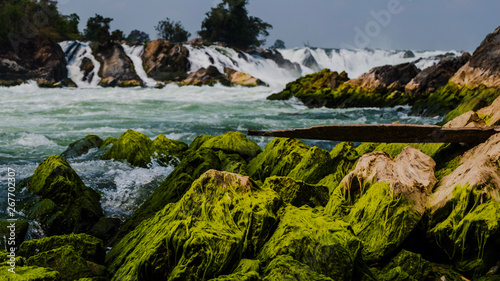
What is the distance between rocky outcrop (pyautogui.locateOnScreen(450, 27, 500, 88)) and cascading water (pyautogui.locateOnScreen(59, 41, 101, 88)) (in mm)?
27810

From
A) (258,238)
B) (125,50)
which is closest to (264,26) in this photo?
(125,50)

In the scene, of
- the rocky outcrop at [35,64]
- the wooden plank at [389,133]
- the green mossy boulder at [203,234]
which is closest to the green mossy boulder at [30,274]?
the green mossy boulder at [203,234]

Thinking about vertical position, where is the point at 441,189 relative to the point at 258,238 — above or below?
above

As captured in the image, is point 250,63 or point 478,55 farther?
point 250,63

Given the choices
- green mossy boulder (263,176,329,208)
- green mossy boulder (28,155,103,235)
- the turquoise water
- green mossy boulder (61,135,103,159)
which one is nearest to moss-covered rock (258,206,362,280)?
green mossy boulder (263,176,329,208)

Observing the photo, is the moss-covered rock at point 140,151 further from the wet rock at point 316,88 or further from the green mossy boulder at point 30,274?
the wet rock at point 316,88

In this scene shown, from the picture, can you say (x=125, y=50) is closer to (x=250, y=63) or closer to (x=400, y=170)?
(x=250, y=63)

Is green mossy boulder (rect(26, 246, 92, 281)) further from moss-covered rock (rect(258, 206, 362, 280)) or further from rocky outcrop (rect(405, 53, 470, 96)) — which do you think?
rocky outcrop (rect(405, 53, 470, 96))

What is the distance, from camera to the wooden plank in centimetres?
335

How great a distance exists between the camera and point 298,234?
2404 mm

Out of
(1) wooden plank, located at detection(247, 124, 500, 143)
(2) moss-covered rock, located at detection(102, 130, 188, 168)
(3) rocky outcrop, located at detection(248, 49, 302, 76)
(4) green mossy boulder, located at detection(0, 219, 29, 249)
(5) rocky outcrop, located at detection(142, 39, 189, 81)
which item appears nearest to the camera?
(4) green mossy boulder, located at detection(0, 219, 29, 249)

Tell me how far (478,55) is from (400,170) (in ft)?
41.7

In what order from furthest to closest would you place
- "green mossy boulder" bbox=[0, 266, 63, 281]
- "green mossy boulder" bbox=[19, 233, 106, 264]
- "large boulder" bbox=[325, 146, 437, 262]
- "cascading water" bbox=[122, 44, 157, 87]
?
1. "cascading water" bbox=[122, 44, 157, 87]
2. "green mossy boulder" bbox=[19, 233, 106, 264]
3. "large boulder" bbox=[325, 146, 437, 262]
4. "green mossy boulder" bbox=[0, 266, 63, 281]

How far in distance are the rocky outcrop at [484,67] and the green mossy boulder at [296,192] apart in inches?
442
